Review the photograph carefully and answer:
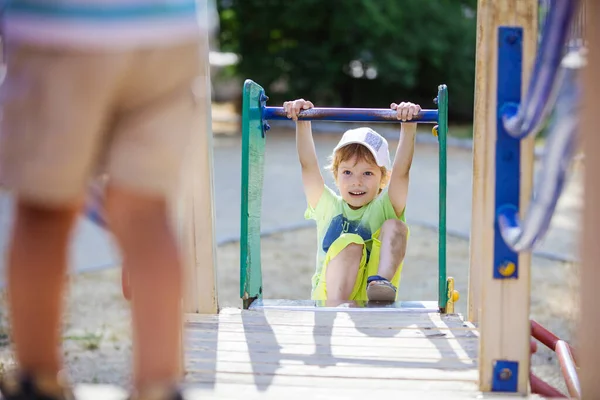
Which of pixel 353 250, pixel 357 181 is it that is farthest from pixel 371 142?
pixel 353 250

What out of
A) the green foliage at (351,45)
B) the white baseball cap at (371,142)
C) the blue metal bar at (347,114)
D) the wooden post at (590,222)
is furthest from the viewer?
the green foliage at (351,45)

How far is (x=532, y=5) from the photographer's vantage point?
6.45 ft

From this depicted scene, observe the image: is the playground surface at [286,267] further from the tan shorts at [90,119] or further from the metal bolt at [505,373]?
the tan shorts at [90,119]

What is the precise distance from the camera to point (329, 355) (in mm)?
2422

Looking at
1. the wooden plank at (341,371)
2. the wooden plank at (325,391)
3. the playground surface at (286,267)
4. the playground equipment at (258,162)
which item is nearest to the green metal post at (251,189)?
the playground equipment at (258,162)

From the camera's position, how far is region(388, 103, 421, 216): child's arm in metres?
3.36

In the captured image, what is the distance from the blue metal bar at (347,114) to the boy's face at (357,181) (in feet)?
1.02

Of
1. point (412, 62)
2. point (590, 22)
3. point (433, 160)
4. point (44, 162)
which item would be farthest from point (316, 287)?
point (412, 62)

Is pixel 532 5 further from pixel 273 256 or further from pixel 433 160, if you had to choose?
pixel 433 160

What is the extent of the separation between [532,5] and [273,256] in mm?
4344

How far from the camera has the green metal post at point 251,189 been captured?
124 inches

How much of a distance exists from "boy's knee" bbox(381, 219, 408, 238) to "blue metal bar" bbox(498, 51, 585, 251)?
1.70m

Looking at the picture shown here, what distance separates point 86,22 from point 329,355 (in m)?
1.36

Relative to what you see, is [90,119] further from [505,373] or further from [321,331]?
[321,331]
